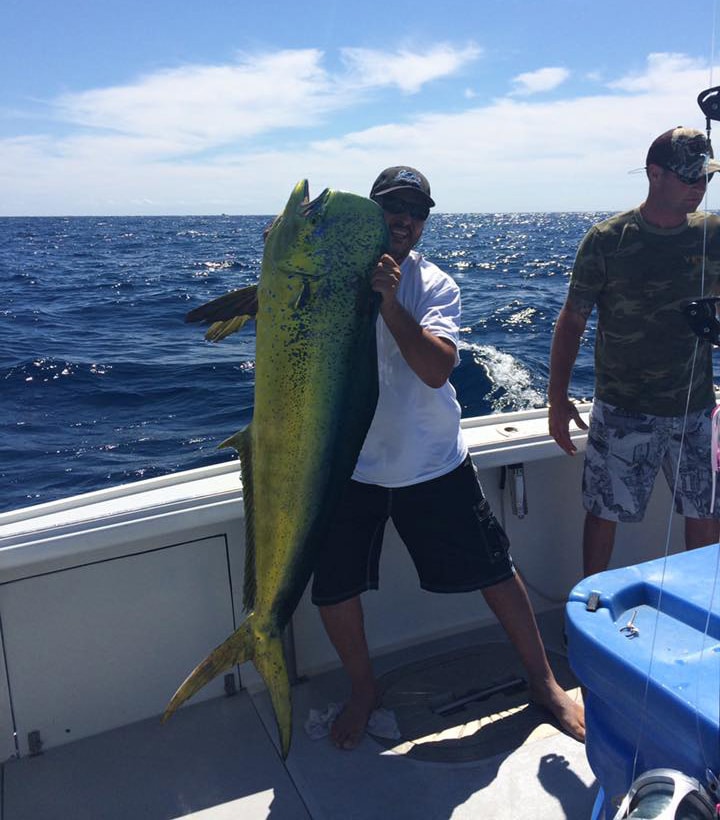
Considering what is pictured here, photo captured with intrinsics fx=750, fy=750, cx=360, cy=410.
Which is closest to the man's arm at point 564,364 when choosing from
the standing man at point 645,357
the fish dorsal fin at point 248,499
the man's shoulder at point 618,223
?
the standing man at point 645,357

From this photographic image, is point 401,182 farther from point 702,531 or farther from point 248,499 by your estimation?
point 702,531

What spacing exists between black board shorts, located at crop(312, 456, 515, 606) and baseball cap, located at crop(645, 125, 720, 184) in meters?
1.21

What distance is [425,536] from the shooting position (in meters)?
2.47

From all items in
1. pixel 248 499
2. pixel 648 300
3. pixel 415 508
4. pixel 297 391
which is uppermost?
pixel 648 300

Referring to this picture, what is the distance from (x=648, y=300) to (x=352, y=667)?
1.65 metres

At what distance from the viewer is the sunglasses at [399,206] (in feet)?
7.02

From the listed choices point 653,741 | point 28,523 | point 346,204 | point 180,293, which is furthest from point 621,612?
point 180,293

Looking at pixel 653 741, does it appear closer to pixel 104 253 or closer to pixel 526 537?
pixel 526 537

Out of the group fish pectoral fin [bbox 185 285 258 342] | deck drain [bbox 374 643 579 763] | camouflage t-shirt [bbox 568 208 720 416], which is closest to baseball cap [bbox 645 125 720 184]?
camouflage t-shirt [bbox 568 208 720 416]

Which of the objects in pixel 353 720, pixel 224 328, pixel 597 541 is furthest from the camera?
pixel 597 541

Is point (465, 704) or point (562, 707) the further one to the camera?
point (465, 704)

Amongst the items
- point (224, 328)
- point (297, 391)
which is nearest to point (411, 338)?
point (297, 391)

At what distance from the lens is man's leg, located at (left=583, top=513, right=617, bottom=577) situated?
9.50 ft

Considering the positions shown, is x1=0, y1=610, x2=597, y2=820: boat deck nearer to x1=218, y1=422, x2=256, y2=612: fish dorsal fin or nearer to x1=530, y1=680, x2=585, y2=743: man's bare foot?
x1=530, y1=680, x2=585, y2=743: man's bare foot
